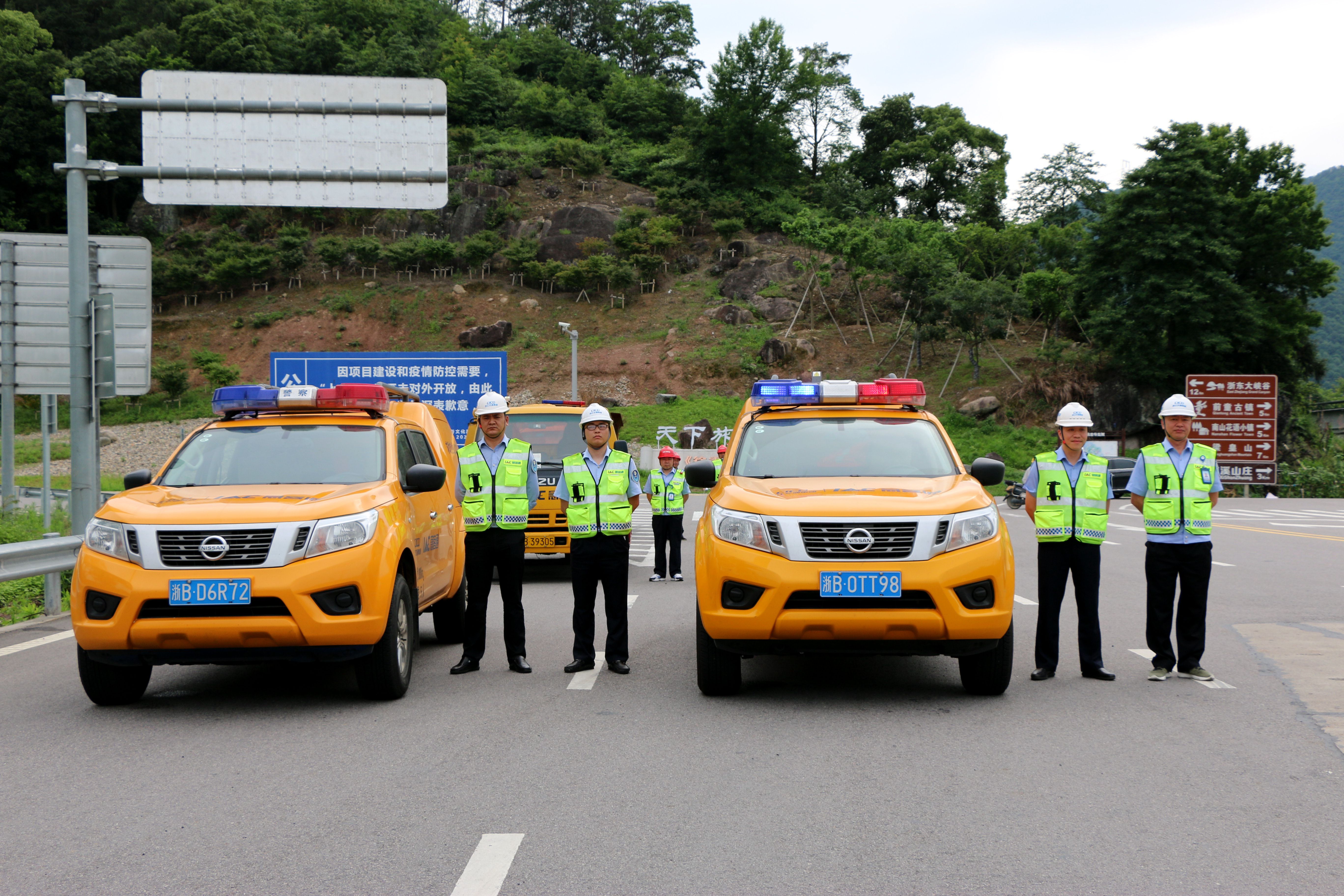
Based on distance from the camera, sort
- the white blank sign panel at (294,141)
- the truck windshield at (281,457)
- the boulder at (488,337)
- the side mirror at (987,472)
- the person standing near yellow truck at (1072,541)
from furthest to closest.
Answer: the boulder at (488,337), the white blank sign panel at (294,141), the person standing near yellow truck at (1072,541), the truck windshield at (281,457), the side mirror at (987,472)

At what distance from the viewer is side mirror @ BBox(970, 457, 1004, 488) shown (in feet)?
24.5

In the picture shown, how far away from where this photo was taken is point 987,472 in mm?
7496

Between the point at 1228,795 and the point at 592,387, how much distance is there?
58446 millimetres

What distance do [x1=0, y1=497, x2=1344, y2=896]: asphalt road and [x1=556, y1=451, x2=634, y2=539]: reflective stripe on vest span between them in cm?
104

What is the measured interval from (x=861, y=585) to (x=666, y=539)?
8.82 m

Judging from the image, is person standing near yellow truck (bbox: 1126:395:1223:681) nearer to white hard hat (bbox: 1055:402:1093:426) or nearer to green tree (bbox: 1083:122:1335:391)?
white hard hat (bbox: 1055:402:1093:426)

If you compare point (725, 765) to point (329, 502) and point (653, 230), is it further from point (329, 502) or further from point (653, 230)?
point (653, 230)

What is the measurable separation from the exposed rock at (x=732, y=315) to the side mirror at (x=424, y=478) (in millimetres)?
61319

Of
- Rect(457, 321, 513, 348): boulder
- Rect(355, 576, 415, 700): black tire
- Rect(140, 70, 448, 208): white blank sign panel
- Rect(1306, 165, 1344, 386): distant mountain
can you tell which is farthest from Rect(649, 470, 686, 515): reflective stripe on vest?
Rect(1306, 165, 1344, 386): distant mountain

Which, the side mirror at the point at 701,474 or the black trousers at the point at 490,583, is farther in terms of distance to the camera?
the black trousers at the point at 490,583

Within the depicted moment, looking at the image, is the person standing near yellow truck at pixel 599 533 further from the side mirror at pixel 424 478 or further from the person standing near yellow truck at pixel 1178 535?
the person standing near yellow truck at pixel 1178 535

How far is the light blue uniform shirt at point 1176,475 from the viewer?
7.71 meters

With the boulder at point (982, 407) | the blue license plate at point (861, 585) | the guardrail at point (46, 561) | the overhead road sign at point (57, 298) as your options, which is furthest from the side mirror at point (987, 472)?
the boulder at point (982, 407)

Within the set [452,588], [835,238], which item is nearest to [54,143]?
[835,238]
